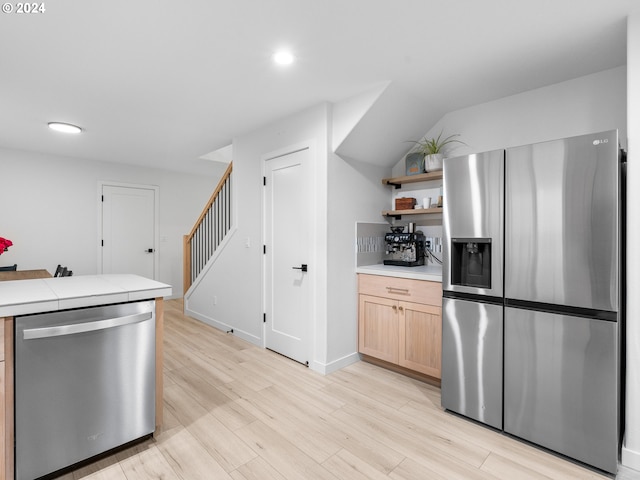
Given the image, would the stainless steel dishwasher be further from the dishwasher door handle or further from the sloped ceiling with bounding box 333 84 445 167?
the sloped ceiling with bounding box 333 84 445 167

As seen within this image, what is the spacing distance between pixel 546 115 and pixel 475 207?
1.18m

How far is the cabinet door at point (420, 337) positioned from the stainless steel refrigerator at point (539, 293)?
330mm

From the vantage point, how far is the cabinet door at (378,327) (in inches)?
114

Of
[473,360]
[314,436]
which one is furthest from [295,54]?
[314,436]

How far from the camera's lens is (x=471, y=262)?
2.24 meters

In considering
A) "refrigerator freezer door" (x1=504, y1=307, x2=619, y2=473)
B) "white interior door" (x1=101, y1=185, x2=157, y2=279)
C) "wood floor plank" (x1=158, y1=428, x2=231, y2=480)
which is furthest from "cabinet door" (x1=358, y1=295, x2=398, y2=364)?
"white interior door" (x1=101, y1=185, x2=157, y2=279)

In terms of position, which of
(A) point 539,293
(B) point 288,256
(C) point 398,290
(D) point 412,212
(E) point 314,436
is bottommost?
(E) point 314,436

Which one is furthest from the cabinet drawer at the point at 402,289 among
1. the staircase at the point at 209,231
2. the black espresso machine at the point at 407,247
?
the staircase at the point at 209,231

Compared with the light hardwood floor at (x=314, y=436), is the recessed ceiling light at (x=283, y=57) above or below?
above

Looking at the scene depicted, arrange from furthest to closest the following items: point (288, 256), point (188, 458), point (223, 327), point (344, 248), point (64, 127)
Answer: point (223, 327) → point (64, 127) → point (288, 256) → point (344, 248) → point (188, 458)

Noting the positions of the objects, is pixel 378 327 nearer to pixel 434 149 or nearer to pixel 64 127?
pixel 434 149

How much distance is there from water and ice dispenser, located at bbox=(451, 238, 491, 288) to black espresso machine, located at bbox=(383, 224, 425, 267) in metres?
0.85

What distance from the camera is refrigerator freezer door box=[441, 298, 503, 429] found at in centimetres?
207

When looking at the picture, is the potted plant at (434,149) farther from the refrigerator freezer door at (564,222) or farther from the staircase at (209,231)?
the staircase at (209,231)
